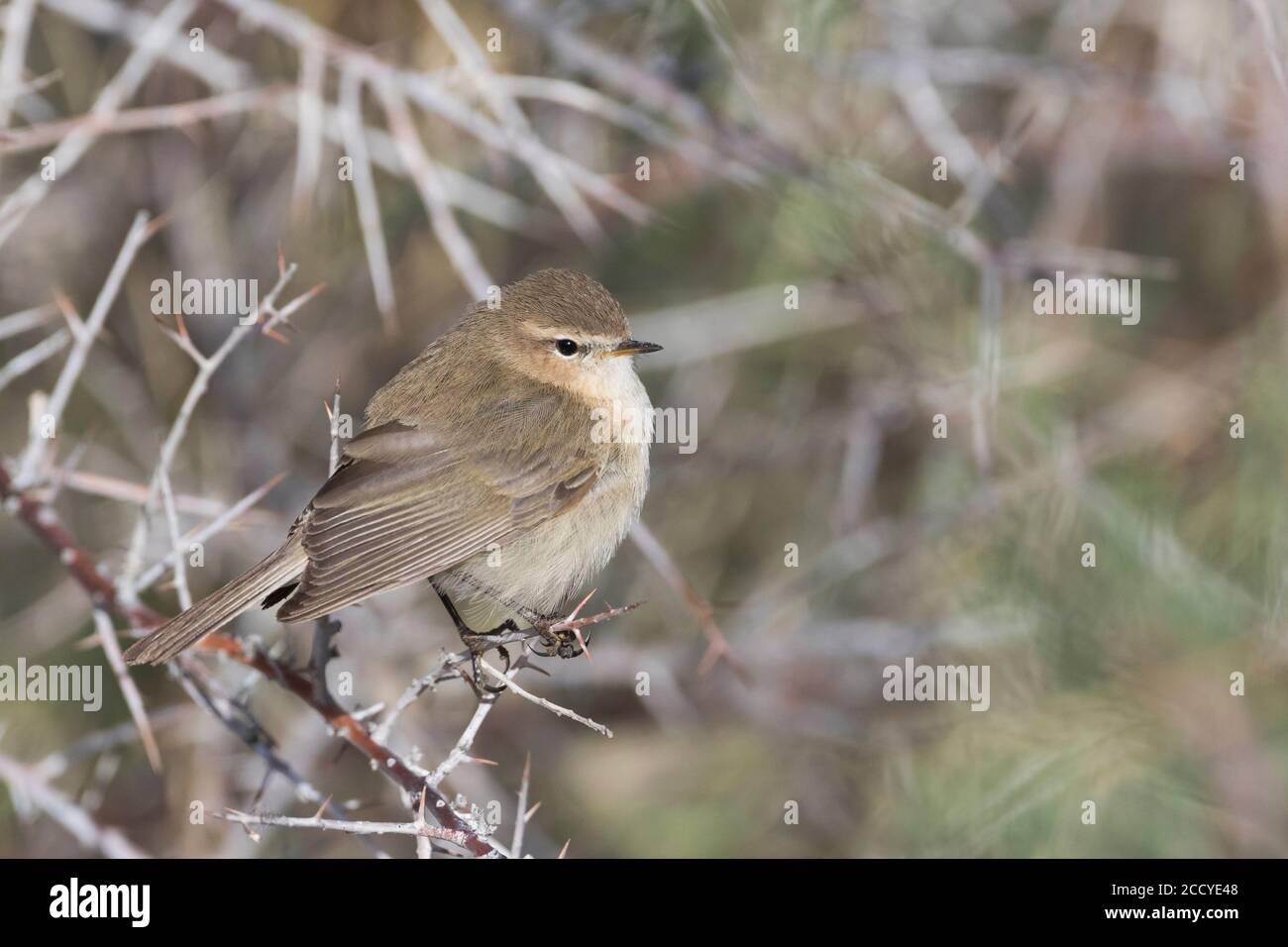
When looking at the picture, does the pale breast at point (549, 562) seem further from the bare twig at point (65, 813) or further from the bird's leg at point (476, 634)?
the bare twig at point (65, 813)

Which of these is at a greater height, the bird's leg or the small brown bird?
the small brown bird

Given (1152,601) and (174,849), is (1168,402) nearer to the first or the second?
(1152,601)

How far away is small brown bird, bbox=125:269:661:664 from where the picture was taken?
353 centimetres

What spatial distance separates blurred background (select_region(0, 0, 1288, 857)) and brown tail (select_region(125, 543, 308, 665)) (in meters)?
0.99

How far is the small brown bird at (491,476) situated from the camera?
3.53 meters

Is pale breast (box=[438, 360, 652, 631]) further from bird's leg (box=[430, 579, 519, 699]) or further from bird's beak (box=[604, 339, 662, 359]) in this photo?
bird's beak (box=[604, 339, 662, 359])

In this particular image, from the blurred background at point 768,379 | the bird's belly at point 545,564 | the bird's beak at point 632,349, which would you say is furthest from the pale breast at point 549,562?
the blurred background at point 768,379

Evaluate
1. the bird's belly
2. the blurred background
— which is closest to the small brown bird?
the bird's belly

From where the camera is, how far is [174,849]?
4871mm

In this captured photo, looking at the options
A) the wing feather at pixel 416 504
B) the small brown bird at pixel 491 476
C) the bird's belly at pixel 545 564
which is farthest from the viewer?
the bird's belly at pixel 545 564

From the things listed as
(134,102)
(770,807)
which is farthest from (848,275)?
(134,102)

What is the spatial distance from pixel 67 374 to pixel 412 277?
2.41 metres

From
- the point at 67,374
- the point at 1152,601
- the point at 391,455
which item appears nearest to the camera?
the point at 67,374

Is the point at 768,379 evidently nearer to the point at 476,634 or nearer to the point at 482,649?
the point at 476,634
